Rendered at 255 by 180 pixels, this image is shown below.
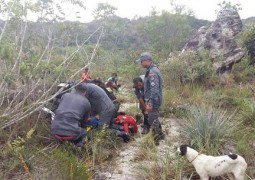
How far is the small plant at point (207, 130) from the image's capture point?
5395 millimetres

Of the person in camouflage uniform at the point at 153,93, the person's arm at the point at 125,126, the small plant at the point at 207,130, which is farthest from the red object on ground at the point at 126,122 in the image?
the small plant at the point at 207,130

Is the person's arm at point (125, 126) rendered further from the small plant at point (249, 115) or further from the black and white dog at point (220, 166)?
the small plant at point (249, 115)

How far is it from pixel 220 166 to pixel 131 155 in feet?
5.58

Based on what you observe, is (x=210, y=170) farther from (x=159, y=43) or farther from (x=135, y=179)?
(x=159, y=43)

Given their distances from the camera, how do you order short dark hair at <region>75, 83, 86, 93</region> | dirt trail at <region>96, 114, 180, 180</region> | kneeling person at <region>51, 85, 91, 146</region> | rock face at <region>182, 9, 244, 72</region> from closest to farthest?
1. dirt trail at <region>96, 114, 180, 180</region>
2. kneeling person at <region>51, 85, 91, 146</region>
3. short dark hair at <region>75, 83, 86, 93</region>
4. rock face at <region>182, 9, 244, 72</region>

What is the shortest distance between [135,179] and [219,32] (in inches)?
402

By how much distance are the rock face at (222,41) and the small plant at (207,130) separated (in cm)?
631

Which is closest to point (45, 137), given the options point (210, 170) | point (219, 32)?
point (210, 170)

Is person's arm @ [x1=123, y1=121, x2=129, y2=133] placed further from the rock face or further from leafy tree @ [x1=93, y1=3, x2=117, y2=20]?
the rock face

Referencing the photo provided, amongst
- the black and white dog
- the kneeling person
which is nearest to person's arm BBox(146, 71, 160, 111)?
the kneeling person

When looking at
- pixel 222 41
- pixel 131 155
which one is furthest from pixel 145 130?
pixel 222 41

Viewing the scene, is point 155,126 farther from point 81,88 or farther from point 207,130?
point 81,88

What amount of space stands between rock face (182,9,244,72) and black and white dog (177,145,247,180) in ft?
25.6

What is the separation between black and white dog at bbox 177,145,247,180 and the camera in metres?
4.22
